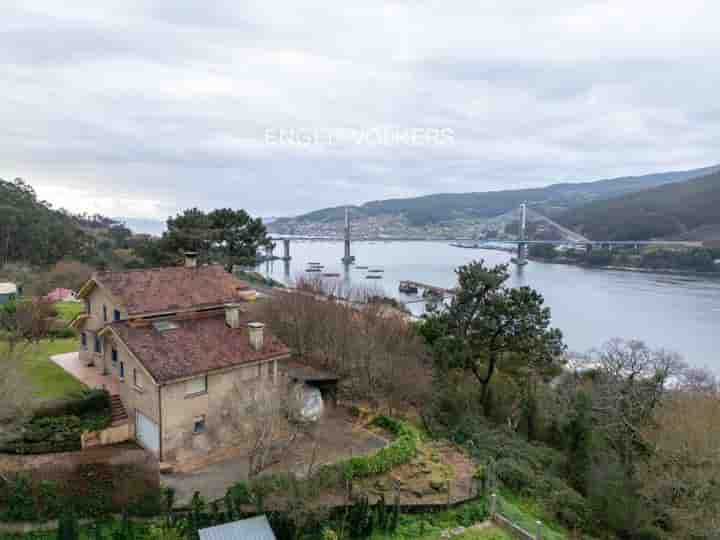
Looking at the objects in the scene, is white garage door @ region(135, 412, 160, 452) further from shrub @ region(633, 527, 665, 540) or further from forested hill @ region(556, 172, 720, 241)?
forested hill @ region(556, 172, 720, 241)

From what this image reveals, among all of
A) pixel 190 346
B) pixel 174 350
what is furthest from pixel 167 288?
pixel 174 350

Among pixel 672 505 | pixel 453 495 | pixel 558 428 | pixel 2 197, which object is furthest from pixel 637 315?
pixel 2 197

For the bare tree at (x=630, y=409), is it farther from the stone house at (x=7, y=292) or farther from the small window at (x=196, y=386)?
the stone house at (x=7, y=292)

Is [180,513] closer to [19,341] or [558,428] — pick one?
[19,341]

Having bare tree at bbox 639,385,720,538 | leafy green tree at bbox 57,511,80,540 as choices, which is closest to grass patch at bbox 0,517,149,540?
leafy green tree at bbox 57,511,80,540

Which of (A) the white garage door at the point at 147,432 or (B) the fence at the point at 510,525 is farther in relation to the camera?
(A) the white garage door at the point at 147,432

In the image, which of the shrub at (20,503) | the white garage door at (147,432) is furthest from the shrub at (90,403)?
the shrub at (20,503)

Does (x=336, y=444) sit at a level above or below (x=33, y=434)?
below
